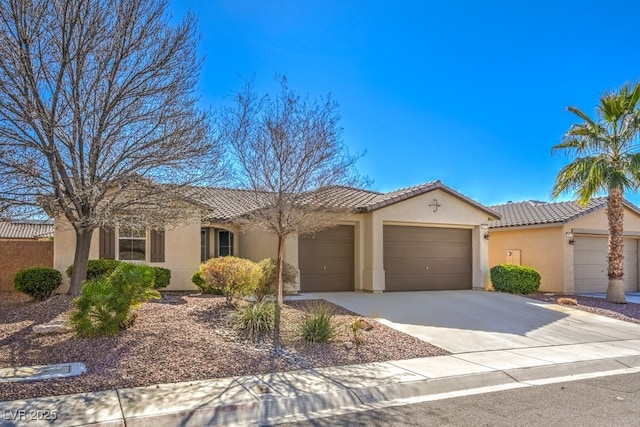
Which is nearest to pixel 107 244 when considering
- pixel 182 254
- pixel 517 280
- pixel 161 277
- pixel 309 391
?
pixel 161 277

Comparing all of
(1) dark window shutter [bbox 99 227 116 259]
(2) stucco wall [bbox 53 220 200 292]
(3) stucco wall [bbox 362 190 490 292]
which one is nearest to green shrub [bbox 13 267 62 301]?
(1) dark window shutter [bbox 99 227 116 259]

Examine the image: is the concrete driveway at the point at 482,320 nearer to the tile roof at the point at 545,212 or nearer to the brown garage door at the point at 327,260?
the brown garage door at the point at 327,260

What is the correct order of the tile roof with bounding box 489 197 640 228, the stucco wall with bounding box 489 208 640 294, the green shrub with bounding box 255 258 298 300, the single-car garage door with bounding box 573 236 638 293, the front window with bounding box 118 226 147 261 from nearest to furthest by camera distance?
1. the green shrub with bounding box 255 258 298 300
2. the front window with bounding box 118 226 147 261
3. the stucco wall with bounding box 489 208 640 294
4. the tile roof with bounding box 489 197 640 228
5. the single-car garage door with bounding box 573 236 638 293

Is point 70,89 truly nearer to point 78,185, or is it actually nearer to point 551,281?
point 78,185

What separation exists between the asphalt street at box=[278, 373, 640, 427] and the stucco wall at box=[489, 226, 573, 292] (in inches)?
546

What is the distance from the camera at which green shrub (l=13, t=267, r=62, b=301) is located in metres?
13.3

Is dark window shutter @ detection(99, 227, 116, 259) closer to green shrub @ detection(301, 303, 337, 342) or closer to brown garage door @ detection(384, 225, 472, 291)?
green shrub @ detection(301, 303, 337, 342)

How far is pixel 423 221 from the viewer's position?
59.5 ft

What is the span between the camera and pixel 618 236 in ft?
57.2

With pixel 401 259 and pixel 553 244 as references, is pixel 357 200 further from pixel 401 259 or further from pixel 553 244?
pixel 553 244

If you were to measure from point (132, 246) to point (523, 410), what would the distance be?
12731mm

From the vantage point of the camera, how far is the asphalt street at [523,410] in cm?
601

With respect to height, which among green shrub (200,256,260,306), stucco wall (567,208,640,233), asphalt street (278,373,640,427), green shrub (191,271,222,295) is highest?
stucco wall (567,208,640,233)

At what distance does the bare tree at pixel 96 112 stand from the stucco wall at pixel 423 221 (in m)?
7.86
